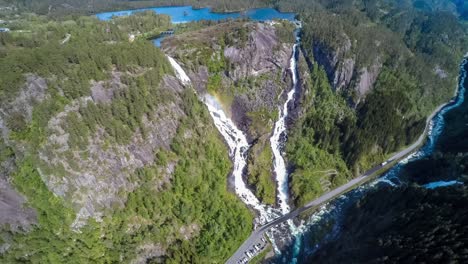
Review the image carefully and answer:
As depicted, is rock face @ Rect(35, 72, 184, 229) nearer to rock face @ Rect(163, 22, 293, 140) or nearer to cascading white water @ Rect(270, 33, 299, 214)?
rock face @ Rect(163, 22, 293, 140)

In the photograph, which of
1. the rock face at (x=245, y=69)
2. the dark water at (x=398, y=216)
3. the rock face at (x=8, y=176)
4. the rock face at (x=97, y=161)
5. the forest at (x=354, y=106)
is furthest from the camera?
the rock face at (x=245, y=69)

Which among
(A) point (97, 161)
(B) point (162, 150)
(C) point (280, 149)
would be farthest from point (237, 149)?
(A) point (97, 161)

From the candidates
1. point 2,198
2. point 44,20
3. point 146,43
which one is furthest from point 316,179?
point 44,20

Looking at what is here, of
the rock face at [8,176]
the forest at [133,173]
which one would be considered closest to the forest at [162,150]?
the forest at [133,173]

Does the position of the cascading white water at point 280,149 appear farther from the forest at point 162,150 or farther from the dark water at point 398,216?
the dark water at point 398,216

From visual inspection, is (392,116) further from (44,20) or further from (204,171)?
(44,20)

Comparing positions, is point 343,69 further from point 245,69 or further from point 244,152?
point 244,152

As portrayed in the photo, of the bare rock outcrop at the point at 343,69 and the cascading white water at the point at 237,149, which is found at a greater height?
the bare rock outcrop at the point at 343,69
